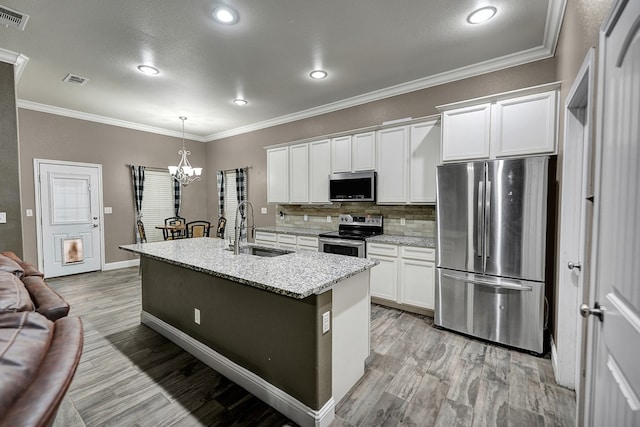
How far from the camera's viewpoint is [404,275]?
11.2 feet

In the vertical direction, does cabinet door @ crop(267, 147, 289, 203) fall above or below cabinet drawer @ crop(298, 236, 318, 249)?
above

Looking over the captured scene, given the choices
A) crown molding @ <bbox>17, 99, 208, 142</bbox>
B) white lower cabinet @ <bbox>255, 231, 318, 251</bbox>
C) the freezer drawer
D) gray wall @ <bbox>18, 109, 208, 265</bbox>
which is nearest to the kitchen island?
the freezer drawer

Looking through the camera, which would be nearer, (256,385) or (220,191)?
(256,385)

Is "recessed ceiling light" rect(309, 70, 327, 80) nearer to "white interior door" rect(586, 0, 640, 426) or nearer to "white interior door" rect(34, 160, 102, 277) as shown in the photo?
"white interior door" rect(586, 0, 640, 426)

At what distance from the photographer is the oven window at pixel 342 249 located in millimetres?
3732

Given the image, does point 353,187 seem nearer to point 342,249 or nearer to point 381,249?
point 342,249

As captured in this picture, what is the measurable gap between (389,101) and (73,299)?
519cm

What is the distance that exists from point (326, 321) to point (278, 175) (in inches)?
145

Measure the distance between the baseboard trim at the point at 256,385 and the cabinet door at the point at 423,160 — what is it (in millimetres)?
2548

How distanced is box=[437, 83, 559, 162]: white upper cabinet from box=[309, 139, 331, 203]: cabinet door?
181cm

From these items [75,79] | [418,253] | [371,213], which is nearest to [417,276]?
[418,253]

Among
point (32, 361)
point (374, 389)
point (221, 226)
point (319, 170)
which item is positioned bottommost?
point (374, 389)

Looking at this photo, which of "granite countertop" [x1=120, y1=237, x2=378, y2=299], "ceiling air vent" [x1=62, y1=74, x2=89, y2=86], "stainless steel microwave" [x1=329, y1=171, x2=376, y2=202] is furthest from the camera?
"stainless steel microwave" [x1=329, y1=171, x2=376, y2=202]

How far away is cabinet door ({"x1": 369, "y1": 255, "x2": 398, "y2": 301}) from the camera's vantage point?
137 inches
